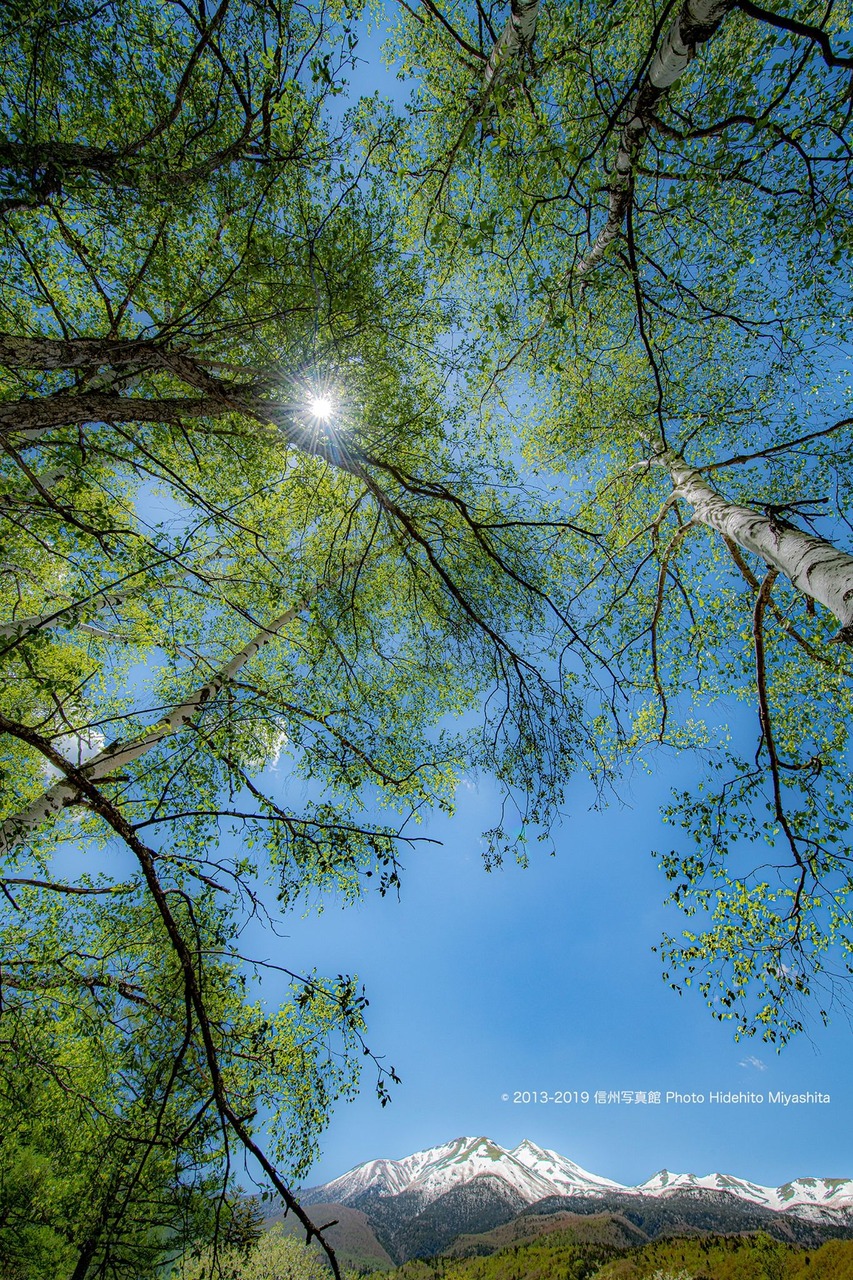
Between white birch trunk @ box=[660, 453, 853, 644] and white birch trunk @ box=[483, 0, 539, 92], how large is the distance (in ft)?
16.9

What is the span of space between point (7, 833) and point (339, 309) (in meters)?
5.54

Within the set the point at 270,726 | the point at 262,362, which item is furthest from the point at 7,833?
the point at 262,362

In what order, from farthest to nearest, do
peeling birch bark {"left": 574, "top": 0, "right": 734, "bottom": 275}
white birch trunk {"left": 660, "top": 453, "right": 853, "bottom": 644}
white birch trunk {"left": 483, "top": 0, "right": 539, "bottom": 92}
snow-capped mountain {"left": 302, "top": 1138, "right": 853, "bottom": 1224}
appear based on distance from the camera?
snow-capped mountain {"left": 302, "top": 1138, "right": 853, "bottom": 1224}
white birch trunk {"left": 483, "top": 0, "right": 539, "bottom": 92}
peeling birch bark {"left": 574, "top": 0, "right": 734, "bottom": 275}
white birch trunk {"left": 660, "top": 453, "right": 853, "bottom": 644}

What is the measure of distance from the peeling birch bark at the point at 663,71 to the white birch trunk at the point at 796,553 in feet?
9.43

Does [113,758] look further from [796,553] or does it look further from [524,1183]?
[524,1183]

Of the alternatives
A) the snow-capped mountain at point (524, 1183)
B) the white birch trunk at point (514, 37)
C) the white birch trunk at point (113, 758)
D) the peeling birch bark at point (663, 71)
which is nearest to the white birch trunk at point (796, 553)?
the peeling birch bark at point (663, 71)

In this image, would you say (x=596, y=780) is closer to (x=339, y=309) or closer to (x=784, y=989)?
(x=784, y=989)

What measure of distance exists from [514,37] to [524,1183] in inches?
2146

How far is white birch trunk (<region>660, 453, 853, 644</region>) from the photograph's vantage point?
2943mm

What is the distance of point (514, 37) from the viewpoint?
5074 millimetres

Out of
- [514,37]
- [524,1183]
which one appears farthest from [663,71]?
[524,1183]

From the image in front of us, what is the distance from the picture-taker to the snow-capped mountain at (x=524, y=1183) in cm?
2798

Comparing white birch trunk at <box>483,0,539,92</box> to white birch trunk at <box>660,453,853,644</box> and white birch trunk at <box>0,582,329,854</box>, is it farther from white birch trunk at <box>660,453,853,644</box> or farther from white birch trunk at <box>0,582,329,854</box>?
white birch trunk at <box>0,582,329,854</box>

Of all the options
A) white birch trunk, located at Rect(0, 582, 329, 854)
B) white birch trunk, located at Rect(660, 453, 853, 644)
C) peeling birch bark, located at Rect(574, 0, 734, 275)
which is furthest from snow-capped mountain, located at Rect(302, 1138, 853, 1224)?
peeling birch bark, located at Rect(574, 0, 734, 275)
